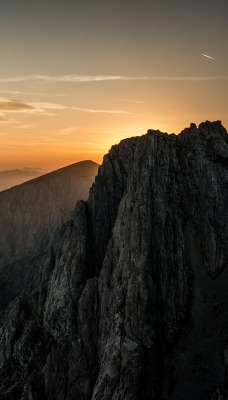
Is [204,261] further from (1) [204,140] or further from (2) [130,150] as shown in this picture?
(2) [130,150]

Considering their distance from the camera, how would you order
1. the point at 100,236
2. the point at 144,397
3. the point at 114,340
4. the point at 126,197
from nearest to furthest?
1. the point at 144,397
2. the point at 114,340
3. the point at 126,197
4. the point at 100,236

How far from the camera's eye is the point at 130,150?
105 metres

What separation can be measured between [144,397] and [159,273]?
2273cm

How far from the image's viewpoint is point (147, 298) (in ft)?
243

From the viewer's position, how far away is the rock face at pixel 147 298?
230 feet

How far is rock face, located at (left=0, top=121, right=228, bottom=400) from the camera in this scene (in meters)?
70.1

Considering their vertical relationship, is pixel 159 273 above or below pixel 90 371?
above

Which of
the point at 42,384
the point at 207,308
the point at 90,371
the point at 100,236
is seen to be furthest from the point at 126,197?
the point at 42,384

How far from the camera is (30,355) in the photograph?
3703 inches

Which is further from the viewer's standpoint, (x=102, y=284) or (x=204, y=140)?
(x=204, y=140)

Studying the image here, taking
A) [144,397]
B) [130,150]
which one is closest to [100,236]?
[130,150]

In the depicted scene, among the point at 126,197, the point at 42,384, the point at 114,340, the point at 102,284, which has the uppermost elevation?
the point at 126,197

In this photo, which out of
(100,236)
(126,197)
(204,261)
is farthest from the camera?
(100,236)

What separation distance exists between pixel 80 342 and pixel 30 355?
1928 centimetres
